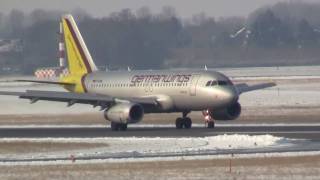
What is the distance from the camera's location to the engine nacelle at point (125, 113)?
5200 centimetres

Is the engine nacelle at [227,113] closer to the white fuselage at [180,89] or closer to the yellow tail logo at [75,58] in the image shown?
the white fuselage at [180,89]

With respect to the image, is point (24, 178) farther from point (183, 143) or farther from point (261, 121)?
point (261, 121)

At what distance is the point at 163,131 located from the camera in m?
50.6

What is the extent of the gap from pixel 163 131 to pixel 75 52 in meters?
12.8

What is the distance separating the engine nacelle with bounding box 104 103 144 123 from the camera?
52000mm

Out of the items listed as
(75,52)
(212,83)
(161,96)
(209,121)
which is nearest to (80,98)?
(161,96)

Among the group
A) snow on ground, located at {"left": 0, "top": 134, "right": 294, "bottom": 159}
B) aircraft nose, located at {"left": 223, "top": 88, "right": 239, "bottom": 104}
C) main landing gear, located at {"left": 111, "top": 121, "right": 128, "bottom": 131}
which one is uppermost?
aircraft nose, located at {"left": 223, "top": 88, "right": 239, "bottom": 104}

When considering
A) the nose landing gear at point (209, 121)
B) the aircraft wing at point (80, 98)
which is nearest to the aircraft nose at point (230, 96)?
the nose landing gear at point (209, 121)

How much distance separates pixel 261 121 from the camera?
58938 millimetres

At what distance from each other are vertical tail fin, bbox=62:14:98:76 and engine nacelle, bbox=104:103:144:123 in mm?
8279

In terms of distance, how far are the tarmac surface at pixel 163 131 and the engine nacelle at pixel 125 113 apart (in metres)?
0.65

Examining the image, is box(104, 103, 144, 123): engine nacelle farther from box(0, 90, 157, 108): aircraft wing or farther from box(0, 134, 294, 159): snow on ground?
box(0, 134, 294, 159): snow on ground

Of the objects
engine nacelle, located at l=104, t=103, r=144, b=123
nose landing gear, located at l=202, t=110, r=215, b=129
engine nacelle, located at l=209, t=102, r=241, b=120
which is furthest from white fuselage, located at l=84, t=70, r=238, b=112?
engine nacelle, located at l=104, t=103, r=144, b=123

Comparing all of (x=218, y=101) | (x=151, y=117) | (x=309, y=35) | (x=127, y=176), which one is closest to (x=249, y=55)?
(x=309, y=35)
